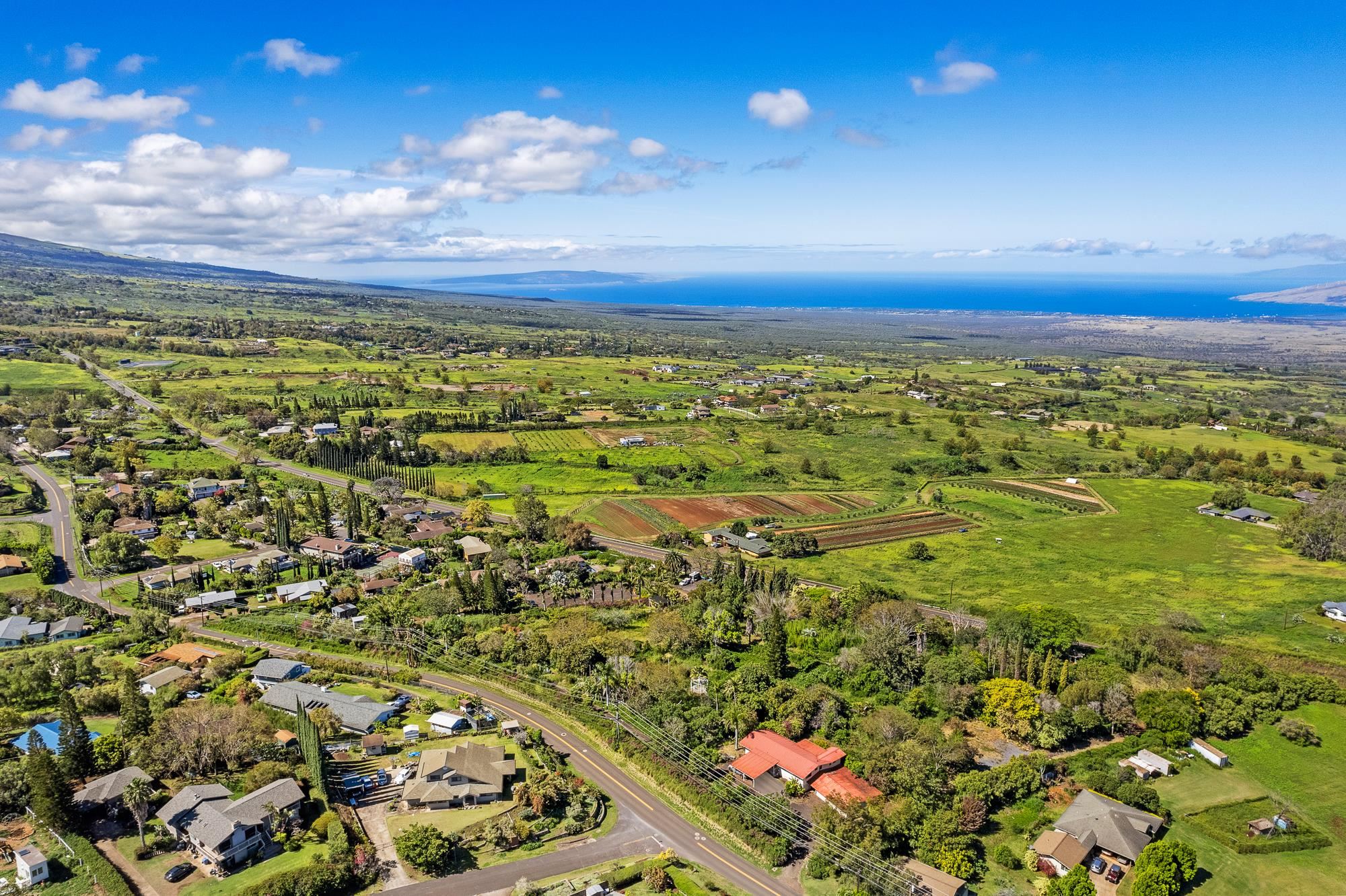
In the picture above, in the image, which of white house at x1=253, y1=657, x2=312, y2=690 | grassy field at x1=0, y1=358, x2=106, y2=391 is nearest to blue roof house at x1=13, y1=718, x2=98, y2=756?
white house at x1=253, y1=657, x2=312, y2=690

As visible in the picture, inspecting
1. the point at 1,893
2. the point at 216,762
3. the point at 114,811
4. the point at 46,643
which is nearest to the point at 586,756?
the point at 216,762

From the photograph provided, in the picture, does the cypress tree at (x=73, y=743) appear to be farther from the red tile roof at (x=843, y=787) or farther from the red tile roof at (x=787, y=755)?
the red tile roof at (x=843, y=787)

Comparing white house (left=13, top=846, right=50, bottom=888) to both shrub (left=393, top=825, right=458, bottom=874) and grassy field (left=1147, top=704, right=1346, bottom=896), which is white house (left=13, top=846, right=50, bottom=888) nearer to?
shrub (left=393, top=825, right=458, bottom=874)

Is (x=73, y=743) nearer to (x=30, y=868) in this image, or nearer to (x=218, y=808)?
(x=30, y=868)

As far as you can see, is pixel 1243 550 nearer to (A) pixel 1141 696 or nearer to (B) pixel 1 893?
(A) pixel 1141 696

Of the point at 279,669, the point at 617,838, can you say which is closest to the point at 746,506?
the point at 279,669
